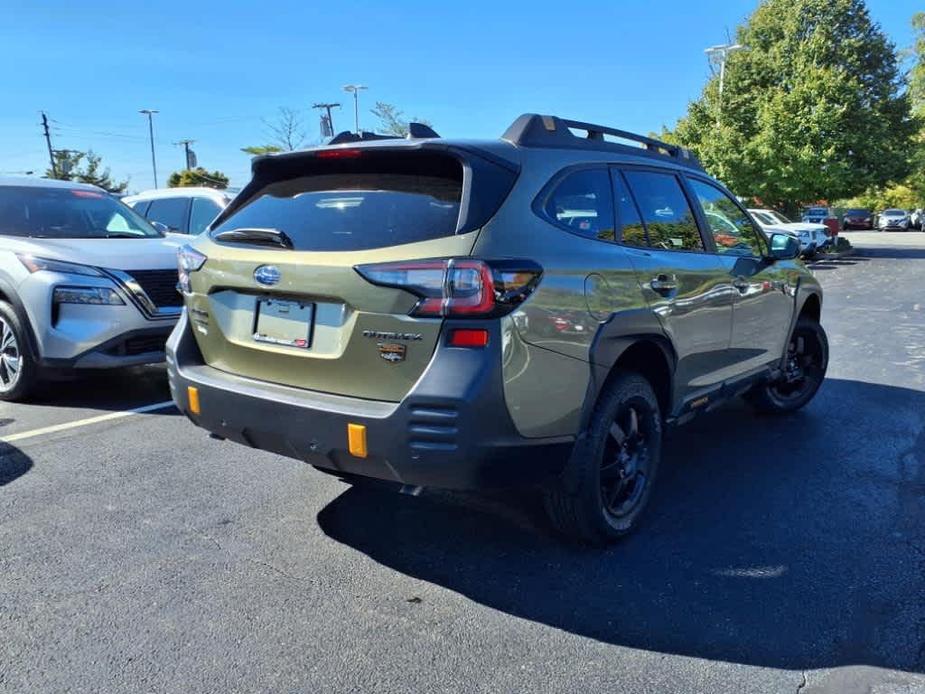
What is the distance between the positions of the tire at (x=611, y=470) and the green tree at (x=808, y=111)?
25919 millimetres

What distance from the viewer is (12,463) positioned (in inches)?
173

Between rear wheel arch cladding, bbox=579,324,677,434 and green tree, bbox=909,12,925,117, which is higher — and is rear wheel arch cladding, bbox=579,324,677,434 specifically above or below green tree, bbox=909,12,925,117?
below

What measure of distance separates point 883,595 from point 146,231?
21.5 ft

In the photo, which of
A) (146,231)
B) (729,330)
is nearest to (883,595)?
(729,330)

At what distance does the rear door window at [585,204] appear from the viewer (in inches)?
123

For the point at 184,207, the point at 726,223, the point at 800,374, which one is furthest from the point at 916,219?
the point at 726,223

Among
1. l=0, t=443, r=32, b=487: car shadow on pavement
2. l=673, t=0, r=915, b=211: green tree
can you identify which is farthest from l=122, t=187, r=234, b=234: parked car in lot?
l=673, t=0, r=915, b=211: green tree

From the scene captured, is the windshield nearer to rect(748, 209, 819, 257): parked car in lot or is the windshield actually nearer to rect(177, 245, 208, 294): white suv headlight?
rect(177, 245, 208, 294): white suv headlight

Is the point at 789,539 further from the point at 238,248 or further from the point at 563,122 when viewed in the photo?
the point at 238,248

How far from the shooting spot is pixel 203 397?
3.22 m

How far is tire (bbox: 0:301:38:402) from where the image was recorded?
5.59m

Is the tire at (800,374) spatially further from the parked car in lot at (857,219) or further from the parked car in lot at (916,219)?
the parked car in lot at (916,219)

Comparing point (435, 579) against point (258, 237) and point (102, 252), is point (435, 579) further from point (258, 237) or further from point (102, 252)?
point (102, 252)

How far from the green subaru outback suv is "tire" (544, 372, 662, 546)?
0.01 meters
